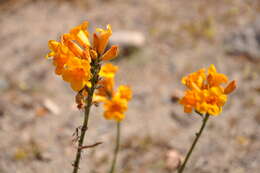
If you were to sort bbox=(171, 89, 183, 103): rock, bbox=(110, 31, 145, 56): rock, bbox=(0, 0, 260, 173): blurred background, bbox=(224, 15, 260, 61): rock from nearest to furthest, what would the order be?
bbox=(0, 0, 260, 173): blurred background → bbox=(171, 89, 183, 103): rock → bbox=(224, 15, 260, 61): rock → bbox=(110, 31, 145, 56): rock

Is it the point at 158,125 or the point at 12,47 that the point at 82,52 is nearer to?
the point at 158,125

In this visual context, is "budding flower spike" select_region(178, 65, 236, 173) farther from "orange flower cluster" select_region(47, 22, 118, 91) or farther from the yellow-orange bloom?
the yellow-orange bloom

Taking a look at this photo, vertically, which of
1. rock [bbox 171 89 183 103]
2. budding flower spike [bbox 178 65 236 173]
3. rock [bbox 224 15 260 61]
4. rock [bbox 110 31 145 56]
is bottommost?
budding flower spike [bbox 178 65 236 173]

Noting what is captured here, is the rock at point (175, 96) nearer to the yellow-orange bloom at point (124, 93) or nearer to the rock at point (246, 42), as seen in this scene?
the rock at point (246, 42)

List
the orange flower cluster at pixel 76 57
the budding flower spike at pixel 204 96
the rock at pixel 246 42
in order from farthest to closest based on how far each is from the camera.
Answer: the rock at pixel 246 42 → the budding flower spike at pixel 204 96 → the orange flower cluster at pixel 76 57

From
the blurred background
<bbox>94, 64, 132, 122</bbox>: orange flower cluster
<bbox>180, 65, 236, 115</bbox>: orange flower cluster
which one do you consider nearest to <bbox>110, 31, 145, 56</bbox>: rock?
the blurred background

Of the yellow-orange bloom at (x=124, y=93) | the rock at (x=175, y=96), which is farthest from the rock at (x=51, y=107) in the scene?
the yellow-orange bloom at (x=124, y=93)
